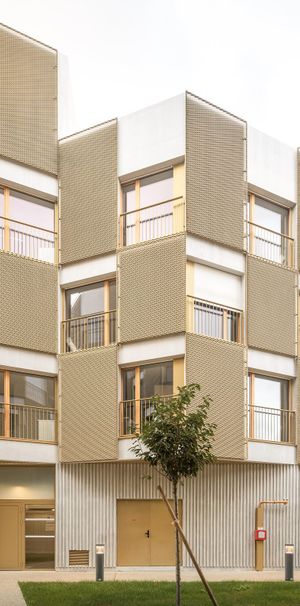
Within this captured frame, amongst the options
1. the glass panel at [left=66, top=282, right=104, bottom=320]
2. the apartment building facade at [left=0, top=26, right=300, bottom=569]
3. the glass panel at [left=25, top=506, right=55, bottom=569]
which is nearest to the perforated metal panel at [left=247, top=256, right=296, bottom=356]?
the apartment building facade at [left=0, top=26, right=300, bottom=569]

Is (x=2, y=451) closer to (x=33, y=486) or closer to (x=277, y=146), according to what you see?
(x=33, y=486)

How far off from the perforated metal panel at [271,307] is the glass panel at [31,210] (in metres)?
6.31

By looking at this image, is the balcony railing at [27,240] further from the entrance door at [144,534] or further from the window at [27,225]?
the entrance door at [144,534]

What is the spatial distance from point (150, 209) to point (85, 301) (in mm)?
3479

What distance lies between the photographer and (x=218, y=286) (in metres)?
25.0

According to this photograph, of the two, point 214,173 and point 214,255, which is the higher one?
point 214,173

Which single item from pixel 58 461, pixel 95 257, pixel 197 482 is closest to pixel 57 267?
pixel 95 257

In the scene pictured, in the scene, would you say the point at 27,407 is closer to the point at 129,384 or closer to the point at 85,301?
the point at 129,384

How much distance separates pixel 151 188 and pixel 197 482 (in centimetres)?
864

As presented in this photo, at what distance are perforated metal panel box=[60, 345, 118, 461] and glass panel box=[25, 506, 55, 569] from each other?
176 cm

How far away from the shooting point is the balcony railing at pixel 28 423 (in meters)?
24.5

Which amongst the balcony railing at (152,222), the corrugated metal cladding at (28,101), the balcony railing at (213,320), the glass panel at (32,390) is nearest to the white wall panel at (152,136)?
the balcony railing at (152,222)

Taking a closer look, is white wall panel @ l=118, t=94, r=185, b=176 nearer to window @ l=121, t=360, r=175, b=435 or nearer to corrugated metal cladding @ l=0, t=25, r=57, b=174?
corrugated metal cladding @ l=0, t=25, r=57, b=174

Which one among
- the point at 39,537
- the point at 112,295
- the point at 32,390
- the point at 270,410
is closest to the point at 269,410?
the point at 270,410
